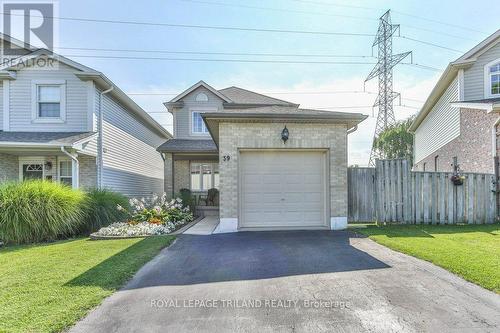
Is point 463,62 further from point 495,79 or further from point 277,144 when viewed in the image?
point 277,144

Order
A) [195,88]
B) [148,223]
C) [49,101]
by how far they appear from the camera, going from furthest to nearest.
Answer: [195,88] → [49,101] → [148,223]

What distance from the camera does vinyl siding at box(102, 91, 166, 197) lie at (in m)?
13.0

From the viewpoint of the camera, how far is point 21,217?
25.7 feet

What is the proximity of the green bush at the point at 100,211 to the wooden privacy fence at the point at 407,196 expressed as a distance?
7.63 metres

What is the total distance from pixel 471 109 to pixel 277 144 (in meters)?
9.56

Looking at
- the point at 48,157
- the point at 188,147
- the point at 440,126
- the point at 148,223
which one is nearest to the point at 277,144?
the point at 148,223

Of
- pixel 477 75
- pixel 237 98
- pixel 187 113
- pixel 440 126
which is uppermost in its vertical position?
pixel 237 98

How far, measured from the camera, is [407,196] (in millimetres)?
8984

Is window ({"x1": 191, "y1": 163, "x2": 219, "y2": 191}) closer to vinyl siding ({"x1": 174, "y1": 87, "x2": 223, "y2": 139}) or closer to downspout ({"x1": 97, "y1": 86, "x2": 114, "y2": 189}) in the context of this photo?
vinyl siding ({"x1": 174, "y1": 87, "x2": 223, "y2": 139})

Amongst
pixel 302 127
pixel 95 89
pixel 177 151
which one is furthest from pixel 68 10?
pixel 302 127

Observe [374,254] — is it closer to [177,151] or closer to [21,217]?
[21,217]

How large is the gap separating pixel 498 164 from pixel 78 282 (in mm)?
11779

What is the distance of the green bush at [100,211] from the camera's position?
9320 millimetres

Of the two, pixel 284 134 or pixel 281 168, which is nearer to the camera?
pixel 284 134
